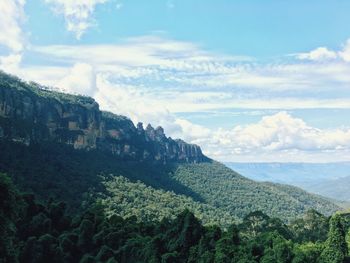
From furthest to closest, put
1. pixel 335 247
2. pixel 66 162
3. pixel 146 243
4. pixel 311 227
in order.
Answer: pixel 66 162, pixel 311 227, pixel 146 243, pixel 335 247

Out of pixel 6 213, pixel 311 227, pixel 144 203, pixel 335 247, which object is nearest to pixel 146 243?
pixel 335 247

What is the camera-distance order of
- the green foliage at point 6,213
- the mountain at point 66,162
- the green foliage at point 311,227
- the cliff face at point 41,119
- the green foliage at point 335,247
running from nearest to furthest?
the green foliage at point 6,213 < the green foliage at point 335,247 < the green foliage at point 311,227 < the mountain at point 66,162 < the cliff face at point 41,119

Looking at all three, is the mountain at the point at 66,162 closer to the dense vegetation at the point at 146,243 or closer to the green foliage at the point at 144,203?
the green foliage at the point at 144,203

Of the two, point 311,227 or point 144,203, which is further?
point 144,203

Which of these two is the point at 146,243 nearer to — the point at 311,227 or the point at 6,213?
the point at 6,213

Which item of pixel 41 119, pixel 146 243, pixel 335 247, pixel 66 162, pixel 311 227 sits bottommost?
pixel 311 227

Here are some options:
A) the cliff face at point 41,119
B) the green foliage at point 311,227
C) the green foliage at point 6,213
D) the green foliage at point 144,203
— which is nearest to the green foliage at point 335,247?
the green foliage at point 6,213

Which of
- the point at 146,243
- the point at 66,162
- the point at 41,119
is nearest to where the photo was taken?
the point at 146,243

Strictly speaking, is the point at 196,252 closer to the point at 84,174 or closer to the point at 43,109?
the point at 84,174

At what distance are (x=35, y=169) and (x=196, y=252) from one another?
85794 millimetres

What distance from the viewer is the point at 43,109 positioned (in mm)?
171625

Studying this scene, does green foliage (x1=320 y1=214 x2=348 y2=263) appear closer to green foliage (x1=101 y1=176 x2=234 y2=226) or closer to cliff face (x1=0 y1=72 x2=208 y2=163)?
green foliage (x1=101 y1=176 x2=234 y2=226)

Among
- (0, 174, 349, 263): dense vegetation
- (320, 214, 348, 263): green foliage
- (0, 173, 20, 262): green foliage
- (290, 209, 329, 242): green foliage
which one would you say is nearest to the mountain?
(290, 209, 329, 242): green foliage

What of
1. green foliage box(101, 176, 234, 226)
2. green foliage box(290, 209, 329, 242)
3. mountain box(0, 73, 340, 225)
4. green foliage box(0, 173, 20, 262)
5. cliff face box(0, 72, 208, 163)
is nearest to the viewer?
green foliage box(0, 173, 20, 262)
